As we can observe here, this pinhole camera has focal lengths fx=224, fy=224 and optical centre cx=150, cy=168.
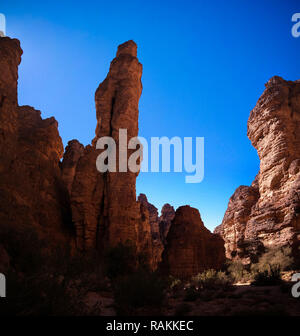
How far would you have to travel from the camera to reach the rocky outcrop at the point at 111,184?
717 inches

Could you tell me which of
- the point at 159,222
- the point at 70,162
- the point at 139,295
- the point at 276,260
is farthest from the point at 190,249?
the point at 159,222

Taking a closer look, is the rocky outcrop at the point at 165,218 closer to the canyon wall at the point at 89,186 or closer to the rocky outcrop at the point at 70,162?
the rocky outcrop at the point at 70,162

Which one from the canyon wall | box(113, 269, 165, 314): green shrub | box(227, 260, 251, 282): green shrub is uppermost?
the canyon wall

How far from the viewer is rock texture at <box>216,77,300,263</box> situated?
57.6 ft

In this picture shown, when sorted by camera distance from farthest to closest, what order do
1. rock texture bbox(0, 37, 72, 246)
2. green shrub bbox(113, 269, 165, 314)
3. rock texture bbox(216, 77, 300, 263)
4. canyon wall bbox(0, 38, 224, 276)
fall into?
1. rock texture bbox(216, 77, 300, 263)
2. canyon wall bbox(0, 38, 224, 276)
3. rock texture bbox(0, 37, 72, 246)
4. green shrub bbox(113, 269, 165, 314)

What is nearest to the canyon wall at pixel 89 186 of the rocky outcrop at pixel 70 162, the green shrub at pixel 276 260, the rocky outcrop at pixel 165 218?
the green shrub at pixel 276 260

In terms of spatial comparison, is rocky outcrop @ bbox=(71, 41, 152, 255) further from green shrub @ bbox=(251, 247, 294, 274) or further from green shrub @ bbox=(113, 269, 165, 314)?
green shrub @ bbox=(113, 269, 165, 314)

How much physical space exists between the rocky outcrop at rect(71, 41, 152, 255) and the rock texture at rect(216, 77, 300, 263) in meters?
10.6

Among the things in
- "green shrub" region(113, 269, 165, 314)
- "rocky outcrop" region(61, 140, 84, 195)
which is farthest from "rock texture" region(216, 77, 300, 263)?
"rocky outcrop" region(61, 140, 84, 195)

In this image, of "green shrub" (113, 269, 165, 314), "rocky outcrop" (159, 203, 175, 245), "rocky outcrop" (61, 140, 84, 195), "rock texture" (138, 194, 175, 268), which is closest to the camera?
"green shrub" (113, 269, 165, 314)

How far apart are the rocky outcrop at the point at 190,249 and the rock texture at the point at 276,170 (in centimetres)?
366

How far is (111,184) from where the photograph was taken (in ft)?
63.0

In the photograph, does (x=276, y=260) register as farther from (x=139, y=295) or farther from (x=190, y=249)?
(x=139, y=295)
